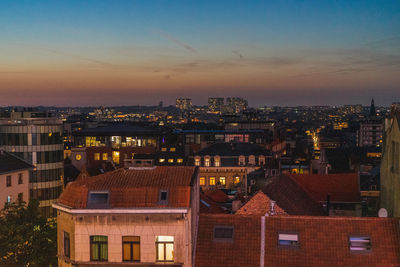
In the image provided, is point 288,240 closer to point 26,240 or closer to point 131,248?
point 131,248

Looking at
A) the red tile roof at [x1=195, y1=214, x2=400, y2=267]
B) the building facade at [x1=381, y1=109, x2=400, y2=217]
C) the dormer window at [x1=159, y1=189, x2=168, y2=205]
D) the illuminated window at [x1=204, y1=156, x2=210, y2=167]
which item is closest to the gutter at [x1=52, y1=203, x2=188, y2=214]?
the dormer window at [x1=159, y1=189, x2=168, y2=205]

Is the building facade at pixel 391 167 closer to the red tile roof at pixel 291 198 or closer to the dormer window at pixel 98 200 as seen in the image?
the red tile roof at pixel 291 198

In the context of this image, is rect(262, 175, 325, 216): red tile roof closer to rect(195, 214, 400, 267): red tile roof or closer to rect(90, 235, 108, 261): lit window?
rect(195, 214, 400, 267): red tile roof

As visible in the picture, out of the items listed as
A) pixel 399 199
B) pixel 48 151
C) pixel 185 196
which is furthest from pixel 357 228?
pixel 48 151

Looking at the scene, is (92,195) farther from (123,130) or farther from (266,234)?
(123,130)

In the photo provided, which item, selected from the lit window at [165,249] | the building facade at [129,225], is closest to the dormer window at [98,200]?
the building facade at [129,225]

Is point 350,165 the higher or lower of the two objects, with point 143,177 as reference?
lower
